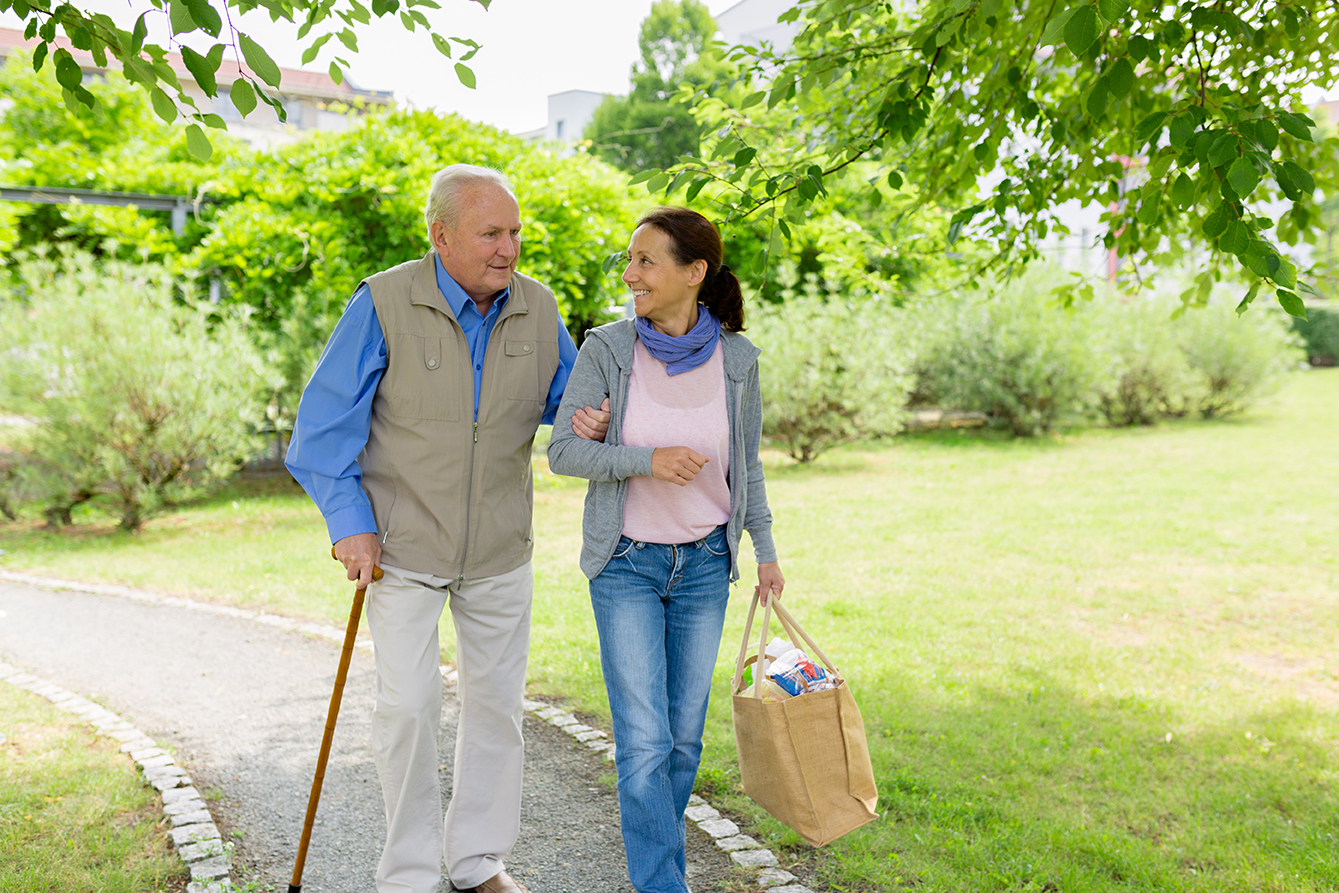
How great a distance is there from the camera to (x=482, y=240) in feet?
9.70

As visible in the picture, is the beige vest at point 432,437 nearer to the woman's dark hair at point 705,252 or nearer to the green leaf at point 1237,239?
the woman's dark hair at point 705,252

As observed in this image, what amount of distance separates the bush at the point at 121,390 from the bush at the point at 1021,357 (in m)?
11.5

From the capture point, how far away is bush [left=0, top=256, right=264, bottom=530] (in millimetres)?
8641

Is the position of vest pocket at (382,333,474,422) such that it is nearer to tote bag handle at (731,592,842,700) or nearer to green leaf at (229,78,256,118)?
green leaf at (229,78,256,118)

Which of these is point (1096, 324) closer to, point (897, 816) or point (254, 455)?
point (254, 455)

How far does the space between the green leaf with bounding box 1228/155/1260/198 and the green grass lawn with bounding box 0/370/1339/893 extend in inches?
87.9

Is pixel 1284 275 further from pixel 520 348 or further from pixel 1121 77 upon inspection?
pixel 520 348

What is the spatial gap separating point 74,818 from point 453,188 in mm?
2685

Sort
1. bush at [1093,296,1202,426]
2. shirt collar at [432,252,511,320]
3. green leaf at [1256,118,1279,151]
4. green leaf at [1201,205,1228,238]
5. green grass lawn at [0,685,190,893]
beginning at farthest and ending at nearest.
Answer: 1. bush at [1093,296,1202,426]
2. green grass lawn at [0,685,190,893]
3. shirt collar at [432,252,511,320]
4. green leaf at [1201,205,1228,238]
5. green leaf at [1256,118,1279,151]

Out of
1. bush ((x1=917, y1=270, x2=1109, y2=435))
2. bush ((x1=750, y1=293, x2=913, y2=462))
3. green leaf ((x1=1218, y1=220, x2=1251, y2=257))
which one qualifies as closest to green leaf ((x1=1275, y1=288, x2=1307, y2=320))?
green leaf ((x1=1218, y1=220, x2=1251, y2=257))

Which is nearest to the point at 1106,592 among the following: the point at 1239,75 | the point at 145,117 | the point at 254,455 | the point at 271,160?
the point at 1239,75

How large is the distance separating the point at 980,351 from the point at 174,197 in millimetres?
12000

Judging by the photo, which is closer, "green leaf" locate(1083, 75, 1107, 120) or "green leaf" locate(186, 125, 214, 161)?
"green leaf" locate(1083, 75, 1107, 120)

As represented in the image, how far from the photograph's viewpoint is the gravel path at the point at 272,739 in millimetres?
3449
